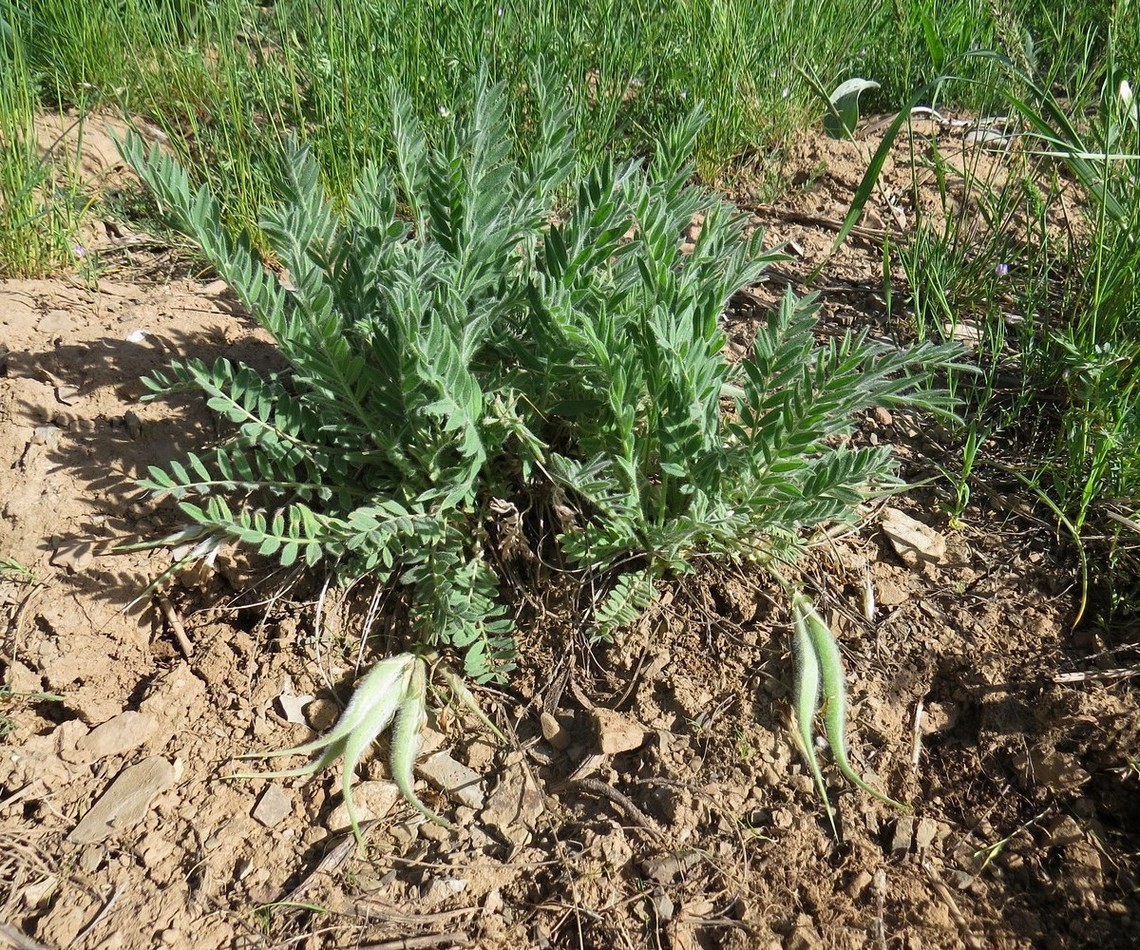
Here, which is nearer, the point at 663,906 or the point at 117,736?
the point at 663,906

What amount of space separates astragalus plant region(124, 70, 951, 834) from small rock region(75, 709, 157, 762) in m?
0.35

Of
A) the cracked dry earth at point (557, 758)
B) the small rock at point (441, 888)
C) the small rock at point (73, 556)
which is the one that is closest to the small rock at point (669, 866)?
the cracked dry earth at point (557, 758)

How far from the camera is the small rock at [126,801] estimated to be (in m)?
1.65

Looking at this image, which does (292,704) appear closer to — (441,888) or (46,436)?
(441,888)

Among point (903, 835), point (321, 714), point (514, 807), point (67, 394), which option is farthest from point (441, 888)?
point (67, 394)

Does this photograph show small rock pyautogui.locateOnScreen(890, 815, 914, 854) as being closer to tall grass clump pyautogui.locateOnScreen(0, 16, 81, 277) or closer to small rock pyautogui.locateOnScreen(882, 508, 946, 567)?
small rock pyautogui.locateOnScreen(882, 508, 946, 567)

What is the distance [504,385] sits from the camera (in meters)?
1.72

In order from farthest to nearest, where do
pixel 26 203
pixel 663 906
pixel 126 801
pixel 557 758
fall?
pixel 26 203 < pixel 557 758 < pixel 126 801 < pixel 663 906

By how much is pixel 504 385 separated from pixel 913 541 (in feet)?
3.31

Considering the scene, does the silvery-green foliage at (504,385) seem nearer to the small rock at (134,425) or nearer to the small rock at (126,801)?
the small rock at (134,425)

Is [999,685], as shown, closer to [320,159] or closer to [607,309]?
[607,309]

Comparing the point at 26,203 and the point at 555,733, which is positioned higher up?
the point at 26,203

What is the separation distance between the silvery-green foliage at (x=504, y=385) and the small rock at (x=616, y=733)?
6.8 inches

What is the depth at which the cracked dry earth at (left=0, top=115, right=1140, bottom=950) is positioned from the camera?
1.55m
